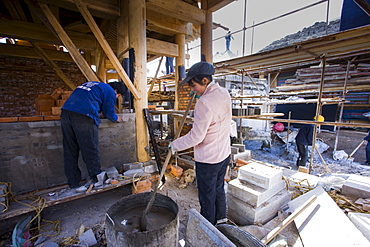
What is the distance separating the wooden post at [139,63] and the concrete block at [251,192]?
2030 mm

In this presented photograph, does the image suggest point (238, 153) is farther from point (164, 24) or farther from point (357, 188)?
point (164, 24)

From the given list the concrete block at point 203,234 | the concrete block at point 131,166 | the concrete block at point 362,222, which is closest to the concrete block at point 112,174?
the concrete block at point 131,166

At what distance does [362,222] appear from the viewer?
6.22 ft

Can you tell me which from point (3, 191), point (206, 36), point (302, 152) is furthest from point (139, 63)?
point (302, 152)

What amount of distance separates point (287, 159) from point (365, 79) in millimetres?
4409

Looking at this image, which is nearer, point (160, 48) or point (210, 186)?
point (210, 186)

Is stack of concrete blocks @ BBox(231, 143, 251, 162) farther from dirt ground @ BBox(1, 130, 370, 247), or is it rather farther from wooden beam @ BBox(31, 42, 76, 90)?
wooden beam @ BBox(31, 42, 76, 90)

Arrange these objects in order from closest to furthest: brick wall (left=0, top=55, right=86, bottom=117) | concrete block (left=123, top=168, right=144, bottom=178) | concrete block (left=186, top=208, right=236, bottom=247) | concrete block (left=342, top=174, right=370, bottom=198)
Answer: concrete block (left=186, top=208, right=236, bottom=247)
concrete block (left=342, top=174, right=370, bottom=198)
concrete block (left=123, top=168, right=144, bottom=178)
brick wall (left=0, top=55, right=86, bottom=117)

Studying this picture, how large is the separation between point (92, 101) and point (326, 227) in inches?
136

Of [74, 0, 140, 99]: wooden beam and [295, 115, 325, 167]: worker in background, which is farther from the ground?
[74, 0, 140, 99]: wooden beam

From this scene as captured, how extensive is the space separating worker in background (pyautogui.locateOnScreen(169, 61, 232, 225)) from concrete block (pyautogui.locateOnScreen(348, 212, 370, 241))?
148cm

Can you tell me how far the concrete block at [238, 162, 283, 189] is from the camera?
2.36m

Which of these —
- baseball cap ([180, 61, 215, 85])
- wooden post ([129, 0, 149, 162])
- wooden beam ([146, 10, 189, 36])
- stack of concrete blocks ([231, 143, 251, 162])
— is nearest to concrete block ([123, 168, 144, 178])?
wooden post ([129, 0, 149, 162])

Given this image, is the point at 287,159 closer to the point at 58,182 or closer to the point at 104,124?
the point at 104,124
